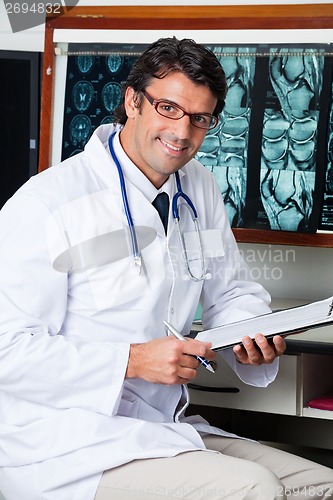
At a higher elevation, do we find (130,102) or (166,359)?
(130,102)

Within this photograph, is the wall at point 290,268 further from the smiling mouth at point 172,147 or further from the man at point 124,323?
the smiling mouth at point 172,147

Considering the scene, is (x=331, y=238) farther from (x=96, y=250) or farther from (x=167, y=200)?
(x=96, y=250)

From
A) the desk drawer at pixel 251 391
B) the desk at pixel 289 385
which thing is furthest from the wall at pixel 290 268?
the desk drawer at pixel 251 391

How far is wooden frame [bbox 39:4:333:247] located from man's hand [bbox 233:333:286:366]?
633 millimetres

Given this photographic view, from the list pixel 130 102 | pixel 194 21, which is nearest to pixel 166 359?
pixel 130 102

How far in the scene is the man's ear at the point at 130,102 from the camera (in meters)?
1.55

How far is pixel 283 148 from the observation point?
2092mm

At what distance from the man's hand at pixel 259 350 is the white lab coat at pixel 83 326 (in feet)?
0.40

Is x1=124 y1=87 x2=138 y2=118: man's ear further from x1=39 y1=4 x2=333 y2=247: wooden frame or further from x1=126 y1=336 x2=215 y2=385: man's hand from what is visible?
x1=39 y1=4 x2=333 y2=247: wooden frame

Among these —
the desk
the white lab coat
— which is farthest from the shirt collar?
the desk

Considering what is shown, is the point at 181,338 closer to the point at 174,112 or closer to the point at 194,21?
the point at 174,112

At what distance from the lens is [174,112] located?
4.90 ft

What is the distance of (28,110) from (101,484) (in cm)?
134

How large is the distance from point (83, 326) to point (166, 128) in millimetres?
375
